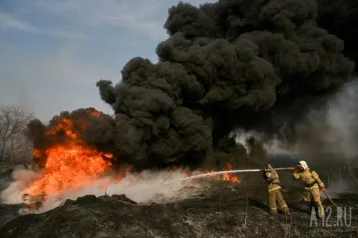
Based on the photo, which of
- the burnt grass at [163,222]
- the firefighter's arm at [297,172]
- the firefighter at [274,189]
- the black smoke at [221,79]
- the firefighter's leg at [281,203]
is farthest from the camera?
the black smoke at [221,79]

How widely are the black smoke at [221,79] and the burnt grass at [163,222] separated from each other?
7.40 m

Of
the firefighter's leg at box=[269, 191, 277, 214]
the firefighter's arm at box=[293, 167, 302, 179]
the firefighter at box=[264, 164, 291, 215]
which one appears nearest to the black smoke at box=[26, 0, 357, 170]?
the firefighter at box=[264, 164, 291, 215]

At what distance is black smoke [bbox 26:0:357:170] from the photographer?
931 inches

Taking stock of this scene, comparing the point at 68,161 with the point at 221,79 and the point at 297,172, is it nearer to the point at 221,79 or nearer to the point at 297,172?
the point at 221,79

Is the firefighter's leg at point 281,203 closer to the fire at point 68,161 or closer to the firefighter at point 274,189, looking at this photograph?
the firefighter at point 274,189

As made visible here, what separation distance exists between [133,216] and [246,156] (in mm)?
19222

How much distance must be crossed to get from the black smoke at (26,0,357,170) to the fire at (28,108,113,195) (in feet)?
3.17

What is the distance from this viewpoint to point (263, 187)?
2427 cm

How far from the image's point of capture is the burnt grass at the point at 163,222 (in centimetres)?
1334

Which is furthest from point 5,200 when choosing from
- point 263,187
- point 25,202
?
point 263,187

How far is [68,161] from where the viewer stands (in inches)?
853

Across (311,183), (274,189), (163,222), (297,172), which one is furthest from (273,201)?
(163,222)

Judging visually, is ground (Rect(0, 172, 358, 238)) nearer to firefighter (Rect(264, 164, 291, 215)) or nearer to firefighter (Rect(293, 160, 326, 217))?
firefighter (Rect(264, 164, 291, 215))

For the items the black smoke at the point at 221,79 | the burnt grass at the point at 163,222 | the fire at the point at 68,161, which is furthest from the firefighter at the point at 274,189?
the fire at the point at 68,161
